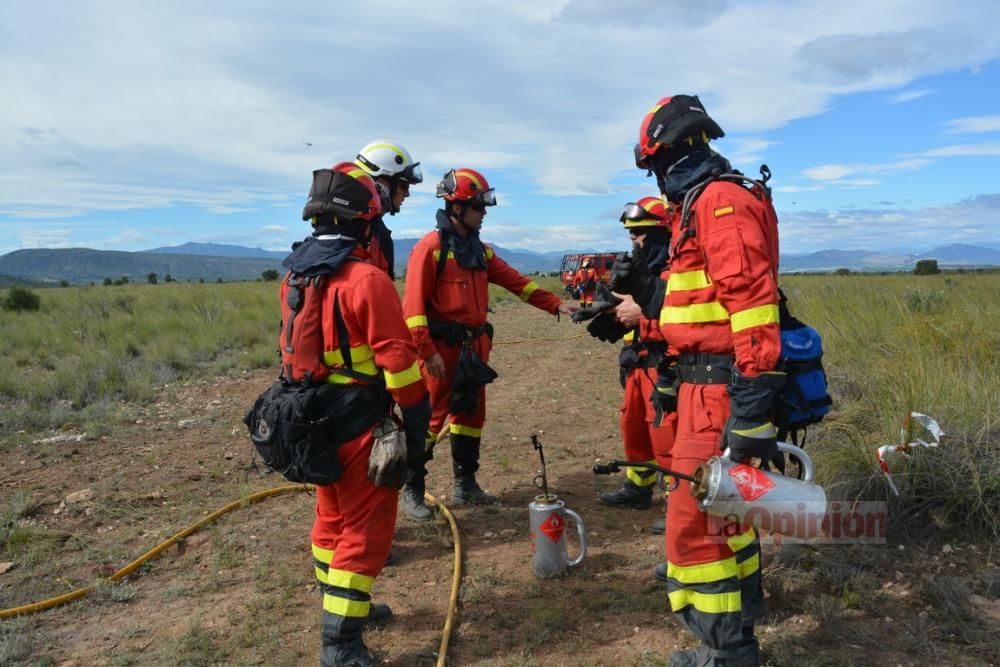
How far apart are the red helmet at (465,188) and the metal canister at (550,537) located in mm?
2096

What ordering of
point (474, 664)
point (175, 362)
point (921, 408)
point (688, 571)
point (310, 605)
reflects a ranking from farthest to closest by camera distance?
point (175, 362), point (921, 408), point (310, 605), point (474, 664), point (688, 571)

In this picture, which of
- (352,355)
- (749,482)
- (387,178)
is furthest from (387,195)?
(749,482)

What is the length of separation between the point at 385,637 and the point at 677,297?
85.8 inches

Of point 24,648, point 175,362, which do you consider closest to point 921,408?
point 24,648

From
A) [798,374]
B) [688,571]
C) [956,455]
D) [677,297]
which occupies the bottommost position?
[688,571]

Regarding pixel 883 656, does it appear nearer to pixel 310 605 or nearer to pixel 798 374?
pixel 798 374

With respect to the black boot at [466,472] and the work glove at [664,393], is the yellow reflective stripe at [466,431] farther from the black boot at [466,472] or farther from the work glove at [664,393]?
the work glove at [664,393]

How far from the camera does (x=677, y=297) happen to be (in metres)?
2.63

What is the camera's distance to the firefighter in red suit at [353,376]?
278 cm

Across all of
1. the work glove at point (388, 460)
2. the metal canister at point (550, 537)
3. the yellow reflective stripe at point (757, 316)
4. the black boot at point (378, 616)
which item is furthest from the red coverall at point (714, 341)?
the black boot at point (378, 616)

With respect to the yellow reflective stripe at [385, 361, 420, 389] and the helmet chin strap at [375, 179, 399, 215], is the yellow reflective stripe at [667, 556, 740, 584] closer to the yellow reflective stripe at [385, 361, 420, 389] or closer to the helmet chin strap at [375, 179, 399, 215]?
the yellow reflective stripe at [385, 361, 420, 389]

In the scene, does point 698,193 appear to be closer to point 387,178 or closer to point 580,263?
point 387,178

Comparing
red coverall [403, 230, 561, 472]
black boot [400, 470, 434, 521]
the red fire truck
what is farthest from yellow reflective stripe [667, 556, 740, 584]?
the red fire truck

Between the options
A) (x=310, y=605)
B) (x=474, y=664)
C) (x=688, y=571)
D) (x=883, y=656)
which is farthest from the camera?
(x=310, y=605)
